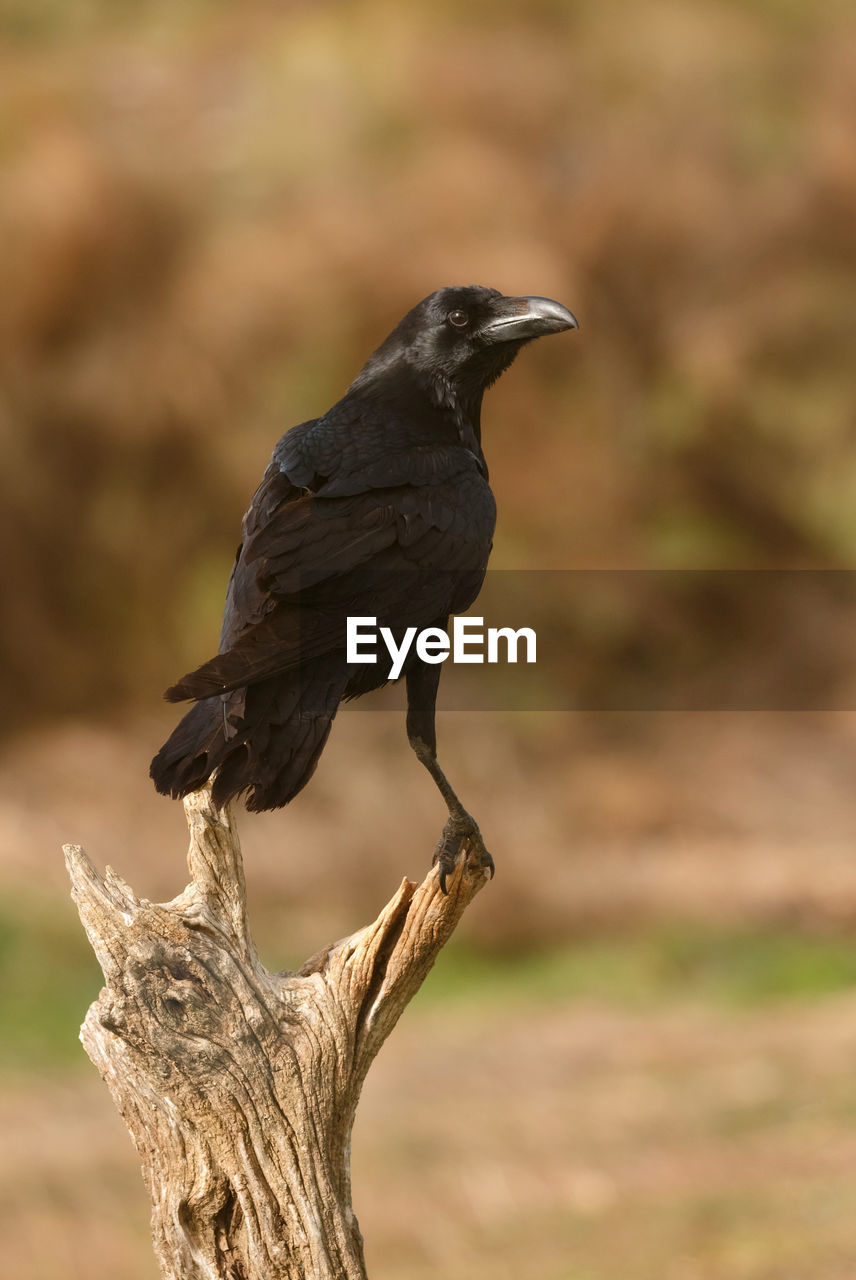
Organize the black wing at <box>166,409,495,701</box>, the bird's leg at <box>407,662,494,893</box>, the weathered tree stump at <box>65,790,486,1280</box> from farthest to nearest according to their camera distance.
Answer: the bird's leg at <box>407,662,494,893</box> → the weathered tree stump at <box>65,790,486,1280</box> → the black wing at <box>166,409,495,701</box>

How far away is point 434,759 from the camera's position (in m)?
3.46

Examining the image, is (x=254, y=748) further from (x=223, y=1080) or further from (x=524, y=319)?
(x=524, y=319)

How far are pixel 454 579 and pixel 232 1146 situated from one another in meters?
1.42

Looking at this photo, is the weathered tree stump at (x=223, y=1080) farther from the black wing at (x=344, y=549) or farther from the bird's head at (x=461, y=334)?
the bird's head at (x=461, y=334)

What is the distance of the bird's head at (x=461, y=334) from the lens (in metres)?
3.79

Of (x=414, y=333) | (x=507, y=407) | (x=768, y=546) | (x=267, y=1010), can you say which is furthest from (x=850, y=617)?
(x=267, y=1010)

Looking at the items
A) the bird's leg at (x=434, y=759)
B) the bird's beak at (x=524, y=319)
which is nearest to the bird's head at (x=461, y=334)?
the bird's beak at (x=524, y=319)

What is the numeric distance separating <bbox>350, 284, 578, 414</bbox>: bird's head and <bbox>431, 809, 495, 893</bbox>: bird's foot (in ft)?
4.00

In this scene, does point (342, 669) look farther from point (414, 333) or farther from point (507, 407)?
point (507, 407)

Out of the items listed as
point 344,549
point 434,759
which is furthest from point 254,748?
point 434,759

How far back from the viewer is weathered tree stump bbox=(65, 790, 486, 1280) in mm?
3025

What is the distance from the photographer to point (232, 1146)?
3.10 m

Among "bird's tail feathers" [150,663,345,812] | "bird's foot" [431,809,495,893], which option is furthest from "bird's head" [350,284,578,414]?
"bird's tail feathers" [150,663,345,812]

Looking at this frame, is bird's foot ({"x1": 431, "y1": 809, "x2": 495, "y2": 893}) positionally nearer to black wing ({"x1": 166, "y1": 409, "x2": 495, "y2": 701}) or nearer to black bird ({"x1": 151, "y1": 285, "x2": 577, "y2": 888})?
black bird ({"x1": 151, "y1": 285, "x2": 577, "y2": 888})
